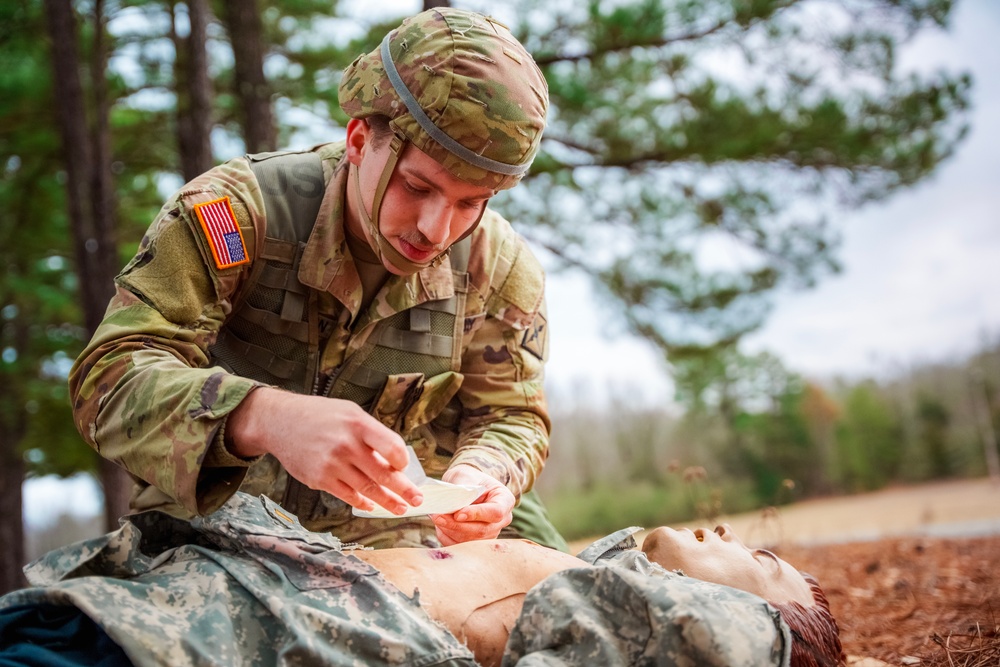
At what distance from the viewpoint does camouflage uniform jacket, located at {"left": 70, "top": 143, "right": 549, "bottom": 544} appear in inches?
84.3

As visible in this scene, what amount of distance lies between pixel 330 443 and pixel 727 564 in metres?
1.35

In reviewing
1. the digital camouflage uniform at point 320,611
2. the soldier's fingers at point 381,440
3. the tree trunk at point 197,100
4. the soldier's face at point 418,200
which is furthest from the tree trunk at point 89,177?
the soldier's fingers at point 381,440

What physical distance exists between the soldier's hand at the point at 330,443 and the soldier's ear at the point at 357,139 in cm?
92

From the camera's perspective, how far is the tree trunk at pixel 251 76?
6516 mm

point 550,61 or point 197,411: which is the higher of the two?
point 550,61

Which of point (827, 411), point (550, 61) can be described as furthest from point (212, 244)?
point (827, 411)

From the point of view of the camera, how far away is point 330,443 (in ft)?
6.16

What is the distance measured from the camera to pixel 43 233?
11.4m

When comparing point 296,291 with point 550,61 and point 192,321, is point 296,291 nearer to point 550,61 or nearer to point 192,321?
point 192,321

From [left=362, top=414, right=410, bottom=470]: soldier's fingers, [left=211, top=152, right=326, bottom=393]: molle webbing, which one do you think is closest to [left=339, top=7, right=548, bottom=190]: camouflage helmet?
[left=211, top=152, right=326, bottom=393]: molle webbing

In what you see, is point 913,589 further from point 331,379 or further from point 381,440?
point 381,440

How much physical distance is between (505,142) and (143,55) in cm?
860

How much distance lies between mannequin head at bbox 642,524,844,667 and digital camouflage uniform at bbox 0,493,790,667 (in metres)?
0.37

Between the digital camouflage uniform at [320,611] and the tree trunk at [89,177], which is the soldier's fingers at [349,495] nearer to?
the digital camouflage uniform at [320,611]
